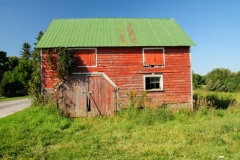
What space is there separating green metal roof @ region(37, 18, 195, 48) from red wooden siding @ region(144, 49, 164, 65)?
1.60 feet

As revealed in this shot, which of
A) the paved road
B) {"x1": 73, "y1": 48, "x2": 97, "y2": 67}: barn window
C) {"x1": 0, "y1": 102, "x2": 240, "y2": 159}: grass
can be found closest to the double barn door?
{"x1": 73, "y1": 48, "x2": 97, "y2": 67}: barn window

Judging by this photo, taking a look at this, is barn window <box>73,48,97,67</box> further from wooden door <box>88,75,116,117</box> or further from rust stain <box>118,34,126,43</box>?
rust stain <box>118,34,126,43</box>

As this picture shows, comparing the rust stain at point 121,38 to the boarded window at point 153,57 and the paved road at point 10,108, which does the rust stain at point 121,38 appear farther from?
the paved road at point 10,108

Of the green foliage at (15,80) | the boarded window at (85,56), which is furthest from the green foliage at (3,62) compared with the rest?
the boarded window at (85,56)

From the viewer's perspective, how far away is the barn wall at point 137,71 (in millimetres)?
12133

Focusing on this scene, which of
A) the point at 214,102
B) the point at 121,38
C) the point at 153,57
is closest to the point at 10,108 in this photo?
the point at 121,38

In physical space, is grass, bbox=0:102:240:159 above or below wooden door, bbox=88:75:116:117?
below

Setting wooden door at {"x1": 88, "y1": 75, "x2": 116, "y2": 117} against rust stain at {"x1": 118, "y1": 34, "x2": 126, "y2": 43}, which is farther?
rust stain at {"x1": 118, "y1": 34, "x2": 126, "y2": 43}

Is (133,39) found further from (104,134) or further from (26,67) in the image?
(26,67)

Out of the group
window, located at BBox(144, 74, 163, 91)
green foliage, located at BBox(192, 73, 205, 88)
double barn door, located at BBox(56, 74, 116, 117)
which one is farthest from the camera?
green foliage, located at BBox(192, 73, 205, 88)

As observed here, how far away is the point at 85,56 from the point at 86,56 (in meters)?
0.07

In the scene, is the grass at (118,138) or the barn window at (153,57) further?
the barn window at (153,57)

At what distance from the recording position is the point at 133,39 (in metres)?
12.9

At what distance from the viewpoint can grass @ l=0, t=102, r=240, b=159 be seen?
5.83 metres
